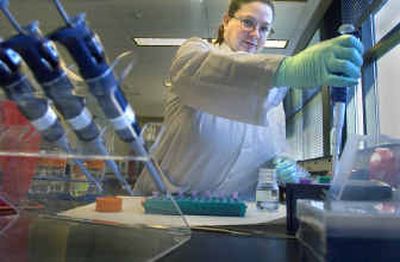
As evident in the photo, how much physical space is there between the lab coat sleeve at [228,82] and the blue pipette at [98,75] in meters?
0.38

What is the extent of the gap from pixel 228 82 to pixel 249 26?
659 mm

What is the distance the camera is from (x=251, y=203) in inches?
49.0

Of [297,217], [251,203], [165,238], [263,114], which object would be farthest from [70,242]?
[251,203]

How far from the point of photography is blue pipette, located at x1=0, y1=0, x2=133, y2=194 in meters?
0.39

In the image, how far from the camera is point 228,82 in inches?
36.1

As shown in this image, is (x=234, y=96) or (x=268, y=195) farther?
(x=268, y=195)

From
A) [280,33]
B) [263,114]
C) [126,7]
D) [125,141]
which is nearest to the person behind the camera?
A: [125,141]

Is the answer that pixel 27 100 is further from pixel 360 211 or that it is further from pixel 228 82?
pixel 228 82

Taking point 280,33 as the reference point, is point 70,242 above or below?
below

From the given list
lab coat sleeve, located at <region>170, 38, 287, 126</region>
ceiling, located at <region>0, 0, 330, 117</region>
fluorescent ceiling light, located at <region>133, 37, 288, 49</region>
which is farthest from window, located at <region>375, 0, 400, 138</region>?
fluorescent ceiling light, located at <region>133, 37, 288, 49</region>

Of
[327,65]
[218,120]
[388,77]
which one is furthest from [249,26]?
[388,77]

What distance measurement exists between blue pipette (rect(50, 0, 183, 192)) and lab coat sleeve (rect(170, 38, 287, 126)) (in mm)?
383

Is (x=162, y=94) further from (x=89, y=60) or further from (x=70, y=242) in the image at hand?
(x=89, y=60)

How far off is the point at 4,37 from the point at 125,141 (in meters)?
0.19
